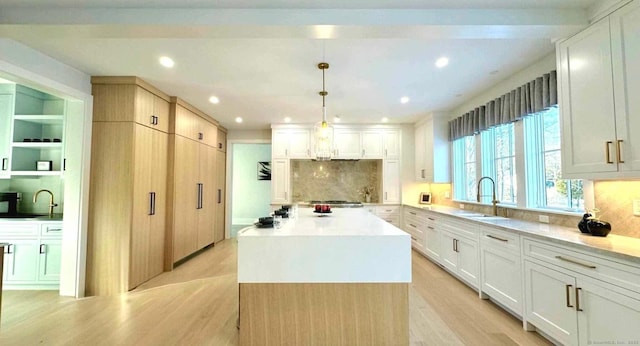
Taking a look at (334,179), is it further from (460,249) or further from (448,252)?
(460,249)

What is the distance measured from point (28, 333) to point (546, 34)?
16.3ft

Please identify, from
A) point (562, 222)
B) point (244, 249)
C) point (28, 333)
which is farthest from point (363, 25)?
point (28, 333)


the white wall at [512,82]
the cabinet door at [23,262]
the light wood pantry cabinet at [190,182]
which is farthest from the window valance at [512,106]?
the cabinet door at [23,262]

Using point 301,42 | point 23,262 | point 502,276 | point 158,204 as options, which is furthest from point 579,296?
point 23,262

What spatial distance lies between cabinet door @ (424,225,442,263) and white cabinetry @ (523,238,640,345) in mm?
1881

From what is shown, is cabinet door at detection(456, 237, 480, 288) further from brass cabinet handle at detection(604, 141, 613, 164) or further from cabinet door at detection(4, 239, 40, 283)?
cabinet door at detection(4, 239, 40, 283)

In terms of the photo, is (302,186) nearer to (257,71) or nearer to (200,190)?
(200,190)

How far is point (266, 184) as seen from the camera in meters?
8.84

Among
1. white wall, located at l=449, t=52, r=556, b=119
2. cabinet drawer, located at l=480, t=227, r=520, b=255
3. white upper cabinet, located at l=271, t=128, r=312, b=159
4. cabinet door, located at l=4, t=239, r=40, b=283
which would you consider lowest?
cabinet door, located at l=4, t=239, r=40, b=283

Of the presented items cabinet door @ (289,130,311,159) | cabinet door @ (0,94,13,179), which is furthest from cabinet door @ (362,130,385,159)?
cabinet door @ (0,94,13,179)

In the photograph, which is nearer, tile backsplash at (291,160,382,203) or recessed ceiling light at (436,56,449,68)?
recessed ceiling light at (436,56,449,68)

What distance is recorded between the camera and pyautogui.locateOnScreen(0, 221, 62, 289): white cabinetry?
342 cm

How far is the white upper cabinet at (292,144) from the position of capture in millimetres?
5934

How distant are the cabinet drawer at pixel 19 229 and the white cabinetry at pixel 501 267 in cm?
523
